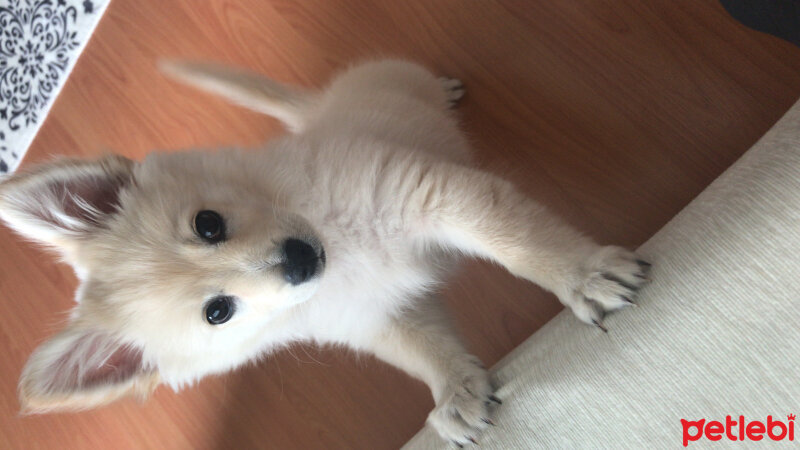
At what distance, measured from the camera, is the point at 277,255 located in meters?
1.06

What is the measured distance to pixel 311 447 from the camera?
1.76m

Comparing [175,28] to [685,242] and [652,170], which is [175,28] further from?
[685,242]

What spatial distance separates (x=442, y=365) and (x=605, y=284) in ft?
1.60

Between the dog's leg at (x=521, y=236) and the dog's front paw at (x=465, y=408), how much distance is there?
0.90 feet

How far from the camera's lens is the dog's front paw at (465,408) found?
1119mm

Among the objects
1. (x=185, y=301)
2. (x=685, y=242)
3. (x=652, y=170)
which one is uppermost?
(x=652, y=170)

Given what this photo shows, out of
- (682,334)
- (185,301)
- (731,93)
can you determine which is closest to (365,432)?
(185,301)

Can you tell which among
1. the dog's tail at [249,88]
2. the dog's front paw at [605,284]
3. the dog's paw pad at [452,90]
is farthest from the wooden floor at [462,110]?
the dog's front paw at [605,284]

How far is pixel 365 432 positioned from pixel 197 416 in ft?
2.18

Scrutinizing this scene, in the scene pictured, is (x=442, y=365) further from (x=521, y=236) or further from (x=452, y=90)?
(x=452, y=90)

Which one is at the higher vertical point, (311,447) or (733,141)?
(733,141)

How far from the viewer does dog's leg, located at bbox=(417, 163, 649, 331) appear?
1.00 meters

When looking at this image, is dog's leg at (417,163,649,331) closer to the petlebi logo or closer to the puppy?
the puppy

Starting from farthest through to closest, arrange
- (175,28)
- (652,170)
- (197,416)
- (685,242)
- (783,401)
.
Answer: (175,28)
(197,416)
(652,170)
(685,242)
(783,401)
